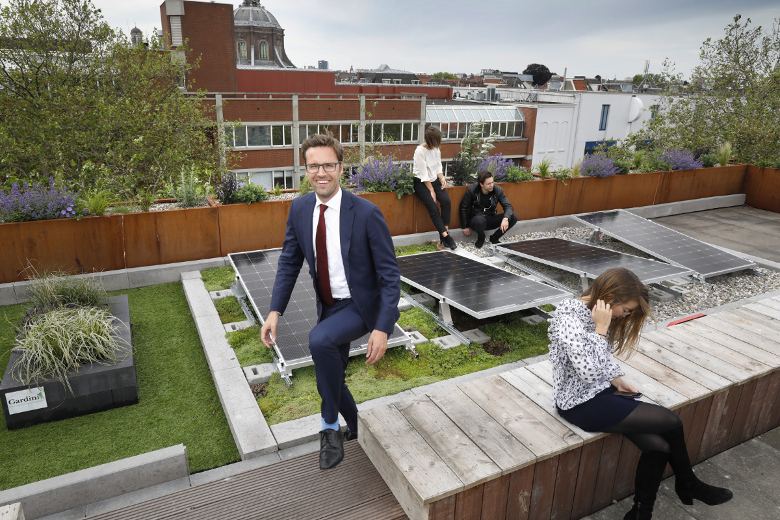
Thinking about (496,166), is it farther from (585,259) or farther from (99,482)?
(99,482)

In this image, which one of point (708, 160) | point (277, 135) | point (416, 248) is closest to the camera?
point (416, 248)

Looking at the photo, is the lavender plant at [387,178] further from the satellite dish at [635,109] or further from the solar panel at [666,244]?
the satellite dish at [635,109]

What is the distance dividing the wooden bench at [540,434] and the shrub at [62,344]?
100 inches

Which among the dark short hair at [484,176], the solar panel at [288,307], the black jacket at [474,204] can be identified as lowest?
the solar panel at [288,307]

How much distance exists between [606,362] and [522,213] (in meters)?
7.14

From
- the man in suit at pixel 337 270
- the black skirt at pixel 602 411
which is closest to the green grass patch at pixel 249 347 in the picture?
the man in suit at pixel 337 270

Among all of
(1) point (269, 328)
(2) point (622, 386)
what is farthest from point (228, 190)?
(2) point (622, 386)

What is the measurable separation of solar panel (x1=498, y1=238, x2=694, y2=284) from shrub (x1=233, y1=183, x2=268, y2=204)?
3928 millimetres

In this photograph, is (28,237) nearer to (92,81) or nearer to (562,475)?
(562,475)

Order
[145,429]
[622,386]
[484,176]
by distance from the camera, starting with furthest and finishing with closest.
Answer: [484,176] < [145,429] < [622,386]

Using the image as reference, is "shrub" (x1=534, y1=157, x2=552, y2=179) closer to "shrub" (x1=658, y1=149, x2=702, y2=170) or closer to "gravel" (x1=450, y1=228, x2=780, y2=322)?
"gravel" (x1=450, y1=228, x2=780, y2=322)

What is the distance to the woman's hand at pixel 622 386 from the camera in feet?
10.1

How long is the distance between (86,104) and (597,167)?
1199 centimetres

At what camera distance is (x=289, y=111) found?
123 feet
